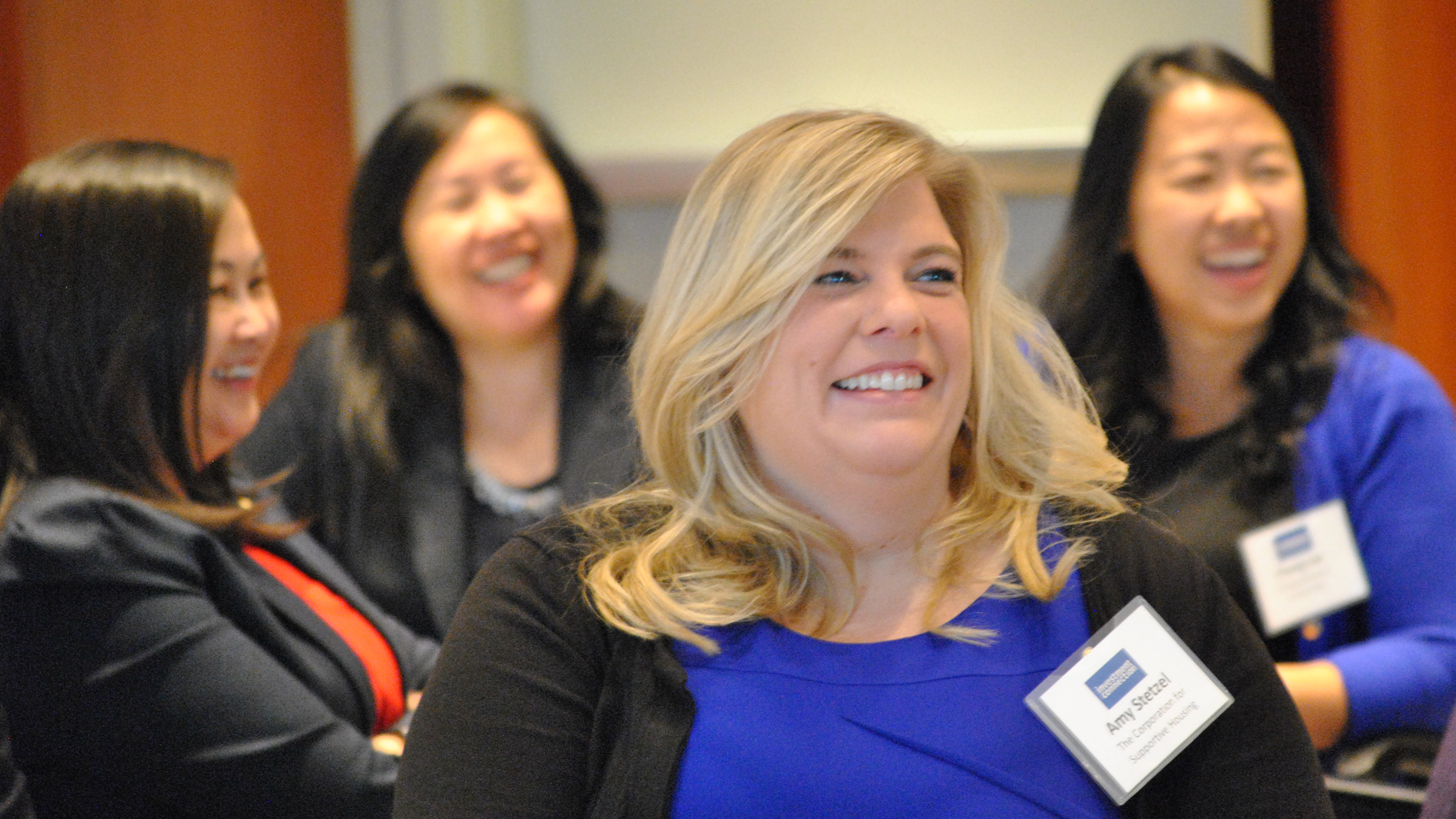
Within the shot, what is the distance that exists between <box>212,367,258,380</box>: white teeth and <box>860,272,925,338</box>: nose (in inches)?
43.0

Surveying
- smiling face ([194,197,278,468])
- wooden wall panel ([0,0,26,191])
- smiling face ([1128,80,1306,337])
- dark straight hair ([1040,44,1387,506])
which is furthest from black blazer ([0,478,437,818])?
wooden wall panel ([0,0,26,191])

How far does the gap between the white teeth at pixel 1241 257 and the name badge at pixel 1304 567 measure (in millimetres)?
455

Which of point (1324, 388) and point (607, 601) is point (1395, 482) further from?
point (607, 601)

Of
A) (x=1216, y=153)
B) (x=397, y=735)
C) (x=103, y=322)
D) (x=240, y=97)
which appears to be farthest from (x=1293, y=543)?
(x=240, y=97)

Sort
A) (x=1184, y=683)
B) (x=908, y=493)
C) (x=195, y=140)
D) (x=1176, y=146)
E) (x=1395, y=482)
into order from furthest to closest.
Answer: (x=195, y=140) → (x=1176, y=146) → (x=1395, y=482) → (x=908, y=493) → (x=1184, y=683)

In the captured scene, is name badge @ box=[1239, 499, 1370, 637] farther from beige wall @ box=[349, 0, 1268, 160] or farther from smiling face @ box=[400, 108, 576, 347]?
beige wall @ box=[349, 0, 1268, 160]

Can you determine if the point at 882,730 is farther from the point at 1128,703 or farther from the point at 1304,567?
the point at 1304,567

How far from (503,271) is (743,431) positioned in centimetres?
116

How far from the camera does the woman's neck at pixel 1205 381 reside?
2354 millimetres

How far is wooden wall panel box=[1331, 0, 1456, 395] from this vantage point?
3020 millimetres

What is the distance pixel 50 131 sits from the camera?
316cm

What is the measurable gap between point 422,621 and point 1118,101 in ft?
5.39

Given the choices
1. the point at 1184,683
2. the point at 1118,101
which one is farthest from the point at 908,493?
the point at 1118,101

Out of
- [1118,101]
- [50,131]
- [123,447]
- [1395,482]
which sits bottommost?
[1395,482]
